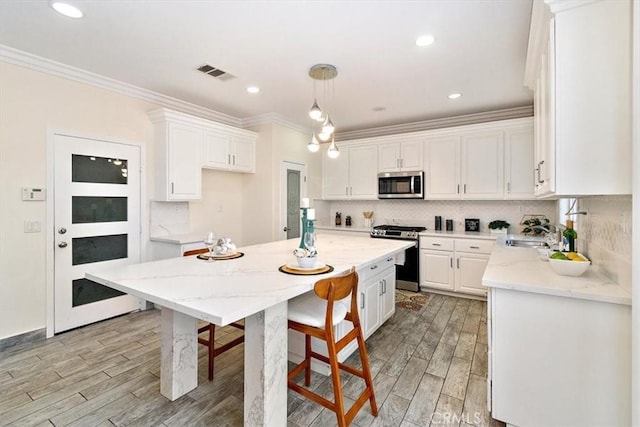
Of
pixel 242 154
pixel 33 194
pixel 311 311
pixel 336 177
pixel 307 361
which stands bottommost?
pixel 307 361

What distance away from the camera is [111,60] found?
2871mm

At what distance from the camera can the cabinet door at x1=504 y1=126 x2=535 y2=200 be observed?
3.92m

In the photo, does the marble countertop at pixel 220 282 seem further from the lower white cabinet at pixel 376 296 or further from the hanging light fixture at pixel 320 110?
the hanging light fixture at pixel 320 110

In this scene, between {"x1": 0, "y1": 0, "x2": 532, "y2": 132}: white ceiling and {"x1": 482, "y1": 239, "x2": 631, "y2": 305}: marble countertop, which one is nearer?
{"x1": 482, "y1": 239, "x2": 631, "y2": 305}: marble countertop

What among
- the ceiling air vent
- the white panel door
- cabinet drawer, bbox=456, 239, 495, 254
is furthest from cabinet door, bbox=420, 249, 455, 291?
the white panel door

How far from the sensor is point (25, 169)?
9.19 feet

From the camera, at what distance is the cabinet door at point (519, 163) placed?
3924mm

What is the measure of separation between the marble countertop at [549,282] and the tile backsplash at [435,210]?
7.79ft

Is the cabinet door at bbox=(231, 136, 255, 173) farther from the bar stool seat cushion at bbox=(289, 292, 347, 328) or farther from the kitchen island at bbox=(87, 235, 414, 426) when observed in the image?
the bar stool seat cushion at bbox=(289, 292, 347, 328)

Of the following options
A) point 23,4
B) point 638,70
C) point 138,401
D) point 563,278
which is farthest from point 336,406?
point 23,4

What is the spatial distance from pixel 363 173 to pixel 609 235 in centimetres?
358

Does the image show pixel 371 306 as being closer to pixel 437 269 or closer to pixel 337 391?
pixel 337 391

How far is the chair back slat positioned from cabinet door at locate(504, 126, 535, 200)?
10.8 feet

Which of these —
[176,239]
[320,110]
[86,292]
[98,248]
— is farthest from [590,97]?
[86,292]
